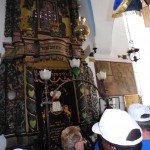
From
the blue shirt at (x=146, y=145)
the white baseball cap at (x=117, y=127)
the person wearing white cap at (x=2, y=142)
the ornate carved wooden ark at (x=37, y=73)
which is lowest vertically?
the person wearing white cap at (x=2, y=142)

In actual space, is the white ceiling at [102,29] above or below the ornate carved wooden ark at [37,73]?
above

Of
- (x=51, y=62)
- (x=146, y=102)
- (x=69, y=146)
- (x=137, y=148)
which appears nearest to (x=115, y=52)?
(x=146, y=102)

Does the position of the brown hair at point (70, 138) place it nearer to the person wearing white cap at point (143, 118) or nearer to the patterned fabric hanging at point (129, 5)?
the person wearing white cap at point (143, 118)

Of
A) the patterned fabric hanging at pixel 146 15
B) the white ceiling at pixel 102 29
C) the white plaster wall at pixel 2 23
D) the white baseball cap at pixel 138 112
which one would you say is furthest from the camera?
the patterned fabric hanging at pixel 146 15

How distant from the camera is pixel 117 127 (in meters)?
1.34

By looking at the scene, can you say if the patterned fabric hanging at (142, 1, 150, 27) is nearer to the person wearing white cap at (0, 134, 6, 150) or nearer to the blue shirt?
the person wearing white cap at (0, 134, 6, 150)

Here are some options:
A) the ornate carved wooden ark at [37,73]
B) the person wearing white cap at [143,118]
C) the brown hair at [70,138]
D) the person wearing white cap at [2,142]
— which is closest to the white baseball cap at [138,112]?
the person wearing white cap at [143,118]

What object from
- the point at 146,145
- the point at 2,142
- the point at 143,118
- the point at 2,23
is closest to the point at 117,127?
the point at 146,145

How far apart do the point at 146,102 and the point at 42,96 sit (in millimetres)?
6157

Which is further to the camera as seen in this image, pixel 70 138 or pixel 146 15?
pixel 146 15

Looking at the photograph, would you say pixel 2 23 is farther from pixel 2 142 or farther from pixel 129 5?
pixel 129 5

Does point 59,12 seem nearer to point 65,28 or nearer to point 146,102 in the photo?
point 65,28

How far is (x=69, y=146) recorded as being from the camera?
2.18m

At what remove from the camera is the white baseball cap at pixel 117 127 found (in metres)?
1.31
